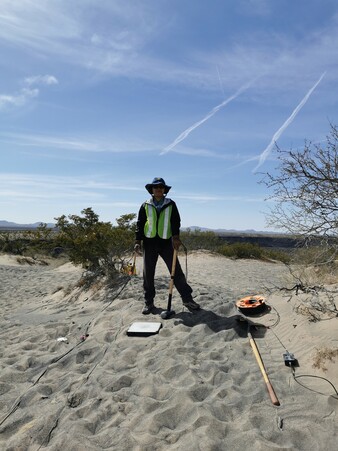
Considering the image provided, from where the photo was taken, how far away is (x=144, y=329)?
5531mm

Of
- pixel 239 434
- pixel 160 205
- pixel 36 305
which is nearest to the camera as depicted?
Answer: pixel 239 434

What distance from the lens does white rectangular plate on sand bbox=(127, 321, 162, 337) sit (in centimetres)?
545

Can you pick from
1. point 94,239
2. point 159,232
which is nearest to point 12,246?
point 94,239

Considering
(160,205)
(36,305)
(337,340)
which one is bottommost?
(36,305)

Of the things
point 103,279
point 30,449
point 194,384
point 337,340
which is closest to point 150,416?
point 194,384

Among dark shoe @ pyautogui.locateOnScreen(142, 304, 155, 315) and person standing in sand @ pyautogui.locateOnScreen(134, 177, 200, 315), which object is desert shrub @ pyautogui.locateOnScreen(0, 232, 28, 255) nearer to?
dark shoe @ pyautogui.locateOnScreen(142, 304, 155, 315)

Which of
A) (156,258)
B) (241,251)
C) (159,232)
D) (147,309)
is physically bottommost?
(147,309)

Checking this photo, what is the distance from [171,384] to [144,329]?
5.13ft

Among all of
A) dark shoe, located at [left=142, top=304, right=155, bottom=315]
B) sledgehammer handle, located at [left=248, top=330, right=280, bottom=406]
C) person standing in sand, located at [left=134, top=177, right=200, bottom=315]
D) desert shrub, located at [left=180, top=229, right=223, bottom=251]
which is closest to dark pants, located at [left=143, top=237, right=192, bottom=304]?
person standing in sand, located at [left=134, top=177, right=200, bottom=315]

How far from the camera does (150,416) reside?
345 cm

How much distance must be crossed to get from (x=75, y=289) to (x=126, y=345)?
523 centimetres

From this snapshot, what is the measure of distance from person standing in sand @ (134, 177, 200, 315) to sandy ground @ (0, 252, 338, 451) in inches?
19.0

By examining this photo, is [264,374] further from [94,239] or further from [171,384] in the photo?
[94,239]

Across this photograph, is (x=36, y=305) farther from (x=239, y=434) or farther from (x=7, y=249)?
(x=7, y=249)
